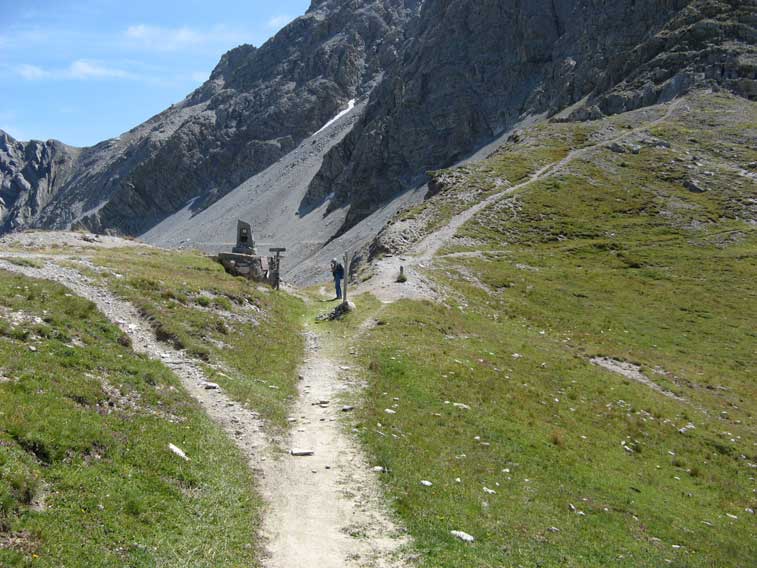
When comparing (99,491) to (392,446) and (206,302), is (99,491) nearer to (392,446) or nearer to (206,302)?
(392,446)

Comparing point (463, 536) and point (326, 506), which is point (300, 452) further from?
point (463, 536)

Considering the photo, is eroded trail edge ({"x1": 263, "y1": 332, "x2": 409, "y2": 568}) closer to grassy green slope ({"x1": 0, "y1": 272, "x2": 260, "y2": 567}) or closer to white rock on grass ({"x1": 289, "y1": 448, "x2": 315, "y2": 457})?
white rock on grass ({"x1": 289, "y1": 448, "x2": 315, "y2": 457})

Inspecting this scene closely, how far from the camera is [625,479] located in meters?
18.0

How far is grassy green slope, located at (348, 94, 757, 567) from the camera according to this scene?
45.6ft

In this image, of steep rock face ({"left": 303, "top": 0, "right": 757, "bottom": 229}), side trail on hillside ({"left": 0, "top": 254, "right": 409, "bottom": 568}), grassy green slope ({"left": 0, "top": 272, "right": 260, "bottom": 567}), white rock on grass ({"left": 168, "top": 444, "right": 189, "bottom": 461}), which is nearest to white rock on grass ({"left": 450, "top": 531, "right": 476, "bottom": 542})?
side trail on hillside ({"left": 0, "top": 254, "right": 409, "bottom": 568})

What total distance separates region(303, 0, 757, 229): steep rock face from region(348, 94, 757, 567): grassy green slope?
62602 millimetres

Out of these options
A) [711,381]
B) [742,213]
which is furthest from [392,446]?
[742,213]

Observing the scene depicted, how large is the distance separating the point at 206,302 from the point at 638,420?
62.0 ft

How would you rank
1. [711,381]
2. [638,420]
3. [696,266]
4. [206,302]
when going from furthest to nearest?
[696,266], [711,381], [206,302], [638,420]

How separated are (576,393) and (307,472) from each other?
15.3 m

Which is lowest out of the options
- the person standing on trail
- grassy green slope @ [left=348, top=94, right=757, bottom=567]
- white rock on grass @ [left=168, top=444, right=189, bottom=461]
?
grassy green slope @ [left=348, top=94, right=757, bottom=567]

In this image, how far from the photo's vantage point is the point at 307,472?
47.1ft

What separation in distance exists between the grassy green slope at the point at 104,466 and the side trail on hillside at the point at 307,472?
2.13 ft

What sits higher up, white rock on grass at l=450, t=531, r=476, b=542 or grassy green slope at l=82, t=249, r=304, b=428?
grassy green slope at l=82, t=249, r=304, b=428
